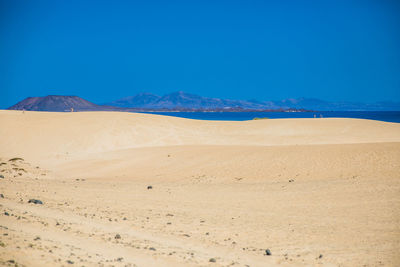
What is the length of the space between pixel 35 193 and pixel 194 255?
273 inches

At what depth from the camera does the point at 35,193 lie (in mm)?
11125

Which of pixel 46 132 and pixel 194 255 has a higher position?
pixel 46 132

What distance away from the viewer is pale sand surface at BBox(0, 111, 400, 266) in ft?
19.8

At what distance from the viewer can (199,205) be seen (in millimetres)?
10234

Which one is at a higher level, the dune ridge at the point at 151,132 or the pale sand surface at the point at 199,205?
the dune ridge at the point at 151,132

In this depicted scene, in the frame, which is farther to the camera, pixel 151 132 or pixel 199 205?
pixel 151 132

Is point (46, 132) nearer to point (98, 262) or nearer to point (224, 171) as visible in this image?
point (224, 171)

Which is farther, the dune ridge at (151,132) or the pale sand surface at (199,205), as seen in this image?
the dune ridge at (151,132)

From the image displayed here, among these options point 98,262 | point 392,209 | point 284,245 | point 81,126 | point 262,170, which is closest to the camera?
point 98,262

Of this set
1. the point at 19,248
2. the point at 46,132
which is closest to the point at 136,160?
the point at 46,132

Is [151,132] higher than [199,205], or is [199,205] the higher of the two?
[151,132]

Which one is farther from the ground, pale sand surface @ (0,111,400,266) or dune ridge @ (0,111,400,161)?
dune ridge @ (0,111,400,161)

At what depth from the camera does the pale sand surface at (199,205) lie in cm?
604

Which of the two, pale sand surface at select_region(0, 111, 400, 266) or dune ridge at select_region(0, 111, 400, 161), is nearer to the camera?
pale sand surface at select_region(0, 111, 400, 266)
